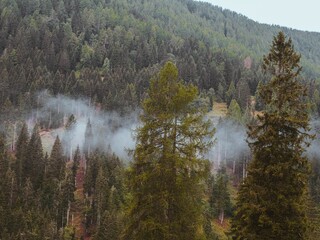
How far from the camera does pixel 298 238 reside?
1852cm

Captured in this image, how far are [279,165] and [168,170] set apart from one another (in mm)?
4936

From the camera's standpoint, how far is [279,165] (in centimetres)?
1894

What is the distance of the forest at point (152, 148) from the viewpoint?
19391 mm

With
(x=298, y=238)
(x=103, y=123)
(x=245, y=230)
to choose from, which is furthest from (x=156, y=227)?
(x=103, y=123)

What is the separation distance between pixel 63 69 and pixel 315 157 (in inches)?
4419

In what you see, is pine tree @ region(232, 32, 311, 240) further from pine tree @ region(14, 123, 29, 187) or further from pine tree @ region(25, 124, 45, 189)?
pine tree @ region(25, 124, 45, 189)

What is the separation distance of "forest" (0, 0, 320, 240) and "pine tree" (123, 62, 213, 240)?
6 centimetres

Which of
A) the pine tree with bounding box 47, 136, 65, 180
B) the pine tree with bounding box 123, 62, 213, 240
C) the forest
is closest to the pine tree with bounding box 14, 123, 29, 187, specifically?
the forest

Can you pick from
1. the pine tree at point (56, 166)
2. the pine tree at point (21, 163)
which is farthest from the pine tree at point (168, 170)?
the pine tree at point (56, 166)

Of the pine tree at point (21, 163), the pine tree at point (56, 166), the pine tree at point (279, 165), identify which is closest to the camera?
the pine tree at point (279, 165)

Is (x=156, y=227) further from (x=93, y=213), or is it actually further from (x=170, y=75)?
(x=93, y=213)

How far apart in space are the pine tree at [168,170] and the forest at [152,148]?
0.18 feet

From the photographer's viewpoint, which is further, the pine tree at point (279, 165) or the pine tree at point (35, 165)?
the pine tree at point (35, 165)

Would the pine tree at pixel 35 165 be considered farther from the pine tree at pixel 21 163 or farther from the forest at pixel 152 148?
the pine tree at pixel 21 163
